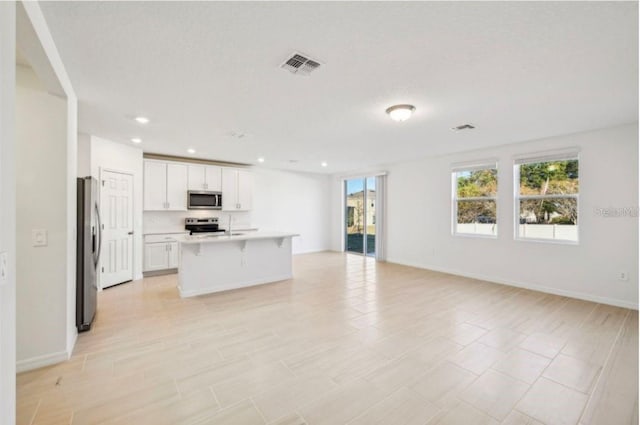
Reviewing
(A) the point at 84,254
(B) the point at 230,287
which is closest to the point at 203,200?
(B) the point at 230,287

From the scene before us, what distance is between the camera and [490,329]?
318 cm

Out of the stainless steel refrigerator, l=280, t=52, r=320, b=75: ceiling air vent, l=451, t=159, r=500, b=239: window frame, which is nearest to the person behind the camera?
l=280, t=52, r=320, b=75: ceiling air vent

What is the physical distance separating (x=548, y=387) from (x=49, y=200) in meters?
4.25

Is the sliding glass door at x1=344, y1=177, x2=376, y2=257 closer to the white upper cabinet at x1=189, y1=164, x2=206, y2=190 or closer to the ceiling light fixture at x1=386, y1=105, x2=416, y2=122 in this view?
the white upper cabinet at x1=189, y1=164, x2=206, y2=190

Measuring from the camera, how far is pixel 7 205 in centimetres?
108

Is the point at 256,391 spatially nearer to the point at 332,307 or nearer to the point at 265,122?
the point at 332,307

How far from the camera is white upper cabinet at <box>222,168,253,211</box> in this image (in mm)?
6684

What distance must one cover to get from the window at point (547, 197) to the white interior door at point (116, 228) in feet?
22.5

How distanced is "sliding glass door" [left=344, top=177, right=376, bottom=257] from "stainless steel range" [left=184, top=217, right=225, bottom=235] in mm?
3976

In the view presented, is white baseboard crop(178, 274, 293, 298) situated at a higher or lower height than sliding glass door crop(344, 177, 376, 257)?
lower

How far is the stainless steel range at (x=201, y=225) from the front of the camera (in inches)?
245

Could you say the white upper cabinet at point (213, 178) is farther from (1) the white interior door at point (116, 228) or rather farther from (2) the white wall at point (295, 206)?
(1) the white interior door at point (116, 228)

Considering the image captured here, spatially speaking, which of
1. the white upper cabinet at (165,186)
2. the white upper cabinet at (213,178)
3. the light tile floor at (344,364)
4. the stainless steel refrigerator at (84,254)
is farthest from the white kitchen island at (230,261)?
the white upper cabinet at (213,178)

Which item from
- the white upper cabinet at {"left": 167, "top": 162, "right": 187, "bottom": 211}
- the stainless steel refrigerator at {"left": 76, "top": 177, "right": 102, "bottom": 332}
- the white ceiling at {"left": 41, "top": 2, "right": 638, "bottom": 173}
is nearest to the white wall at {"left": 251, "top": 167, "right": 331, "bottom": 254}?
the white upper cabinet at {"left": 167, "top": 162, "right": 187, "bottom": 211}
